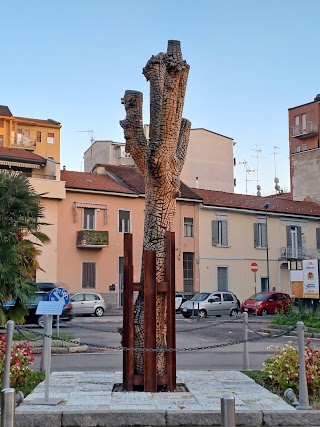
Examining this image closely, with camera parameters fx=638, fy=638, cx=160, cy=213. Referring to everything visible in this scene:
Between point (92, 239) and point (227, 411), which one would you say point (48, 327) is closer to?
point (227, 411)

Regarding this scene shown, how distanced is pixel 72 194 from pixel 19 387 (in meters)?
32.5

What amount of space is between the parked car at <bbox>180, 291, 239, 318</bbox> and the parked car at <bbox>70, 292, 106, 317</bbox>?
4761 millimetres

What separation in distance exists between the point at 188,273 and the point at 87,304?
1090cm

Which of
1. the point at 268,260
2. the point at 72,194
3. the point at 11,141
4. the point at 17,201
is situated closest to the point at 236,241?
the point at 268,260

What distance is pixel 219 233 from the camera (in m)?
46.9

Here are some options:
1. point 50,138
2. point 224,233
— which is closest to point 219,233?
point 224,233

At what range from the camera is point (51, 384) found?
408 inches

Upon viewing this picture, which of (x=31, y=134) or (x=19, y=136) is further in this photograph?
(x=31, y=134)

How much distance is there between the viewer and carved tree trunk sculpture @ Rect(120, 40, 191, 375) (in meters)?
10.0

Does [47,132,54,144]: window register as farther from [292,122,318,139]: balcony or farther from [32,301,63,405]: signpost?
[32,301,63,405]: signpost

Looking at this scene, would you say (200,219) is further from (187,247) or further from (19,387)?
(19,387)

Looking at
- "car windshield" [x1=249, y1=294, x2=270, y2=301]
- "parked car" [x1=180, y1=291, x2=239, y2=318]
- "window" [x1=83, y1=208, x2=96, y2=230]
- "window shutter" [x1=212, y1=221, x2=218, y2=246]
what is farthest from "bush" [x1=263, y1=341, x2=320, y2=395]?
"window shutter" [x1=212, y1=221, x2=218, y2=246]

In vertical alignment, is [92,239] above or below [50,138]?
below

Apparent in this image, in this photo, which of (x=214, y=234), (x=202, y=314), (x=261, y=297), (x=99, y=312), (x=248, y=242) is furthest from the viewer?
(x=248, y=242)
